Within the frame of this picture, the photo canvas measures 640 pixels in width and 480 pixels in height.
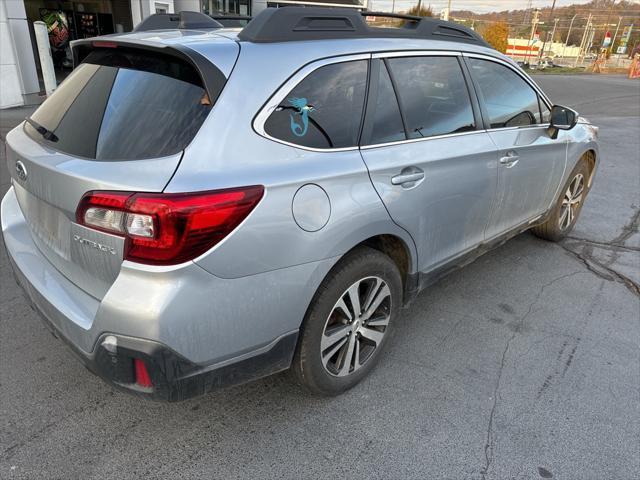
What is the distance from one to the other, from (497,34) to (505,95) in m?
69.6

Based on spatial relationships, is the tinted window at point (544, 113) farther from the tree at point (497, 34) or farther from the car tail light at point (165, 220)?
the tree at point (497, 34)

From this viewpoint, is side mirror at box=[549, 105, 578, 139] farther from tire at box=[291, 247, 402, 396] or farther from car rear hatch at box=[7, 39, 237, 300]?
car rear hatch at box=[7, 39, 237, 300]

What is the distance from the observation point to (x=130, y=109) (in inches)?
80.2

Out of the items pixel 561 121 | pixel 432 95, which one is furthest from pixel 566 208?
pixel 432 95

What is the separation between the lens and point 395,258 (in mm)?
2812

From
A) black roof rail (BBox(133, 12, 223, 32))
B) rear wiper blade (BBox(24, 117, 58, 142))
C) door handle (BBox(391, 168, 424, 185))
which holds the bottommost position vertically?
door handle (BBox(391, 168, 424, 185))

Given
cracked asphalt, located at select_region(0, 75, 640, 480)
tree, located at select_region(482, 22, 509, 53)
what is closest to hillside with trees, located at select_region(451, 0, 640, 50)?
tree, located at select_region(482, 22, 509, 53)

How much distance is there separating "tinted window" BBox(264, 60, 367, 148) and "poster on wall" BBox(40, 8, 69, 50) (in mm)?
16992

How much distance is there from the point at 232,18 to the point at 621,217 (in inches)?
196

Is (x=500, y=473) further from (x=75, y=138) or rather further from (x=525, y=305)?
(x=75, y=138)

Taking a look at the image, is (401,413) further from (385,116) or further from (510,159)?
(510,159)

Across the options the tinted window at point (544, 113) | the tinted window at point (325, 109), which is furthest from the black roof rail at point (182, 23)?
the tinted window at point (544, 113)

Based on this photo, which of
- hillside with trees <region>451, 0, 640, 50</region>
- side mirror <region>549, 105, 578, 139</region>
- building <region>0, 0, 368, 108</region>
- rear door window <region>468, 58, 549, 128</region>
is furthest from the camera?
hillside with trees <region>451, 0, 640, 50</region>

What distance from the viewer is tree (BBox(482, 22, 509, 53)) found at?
61.0 metres
